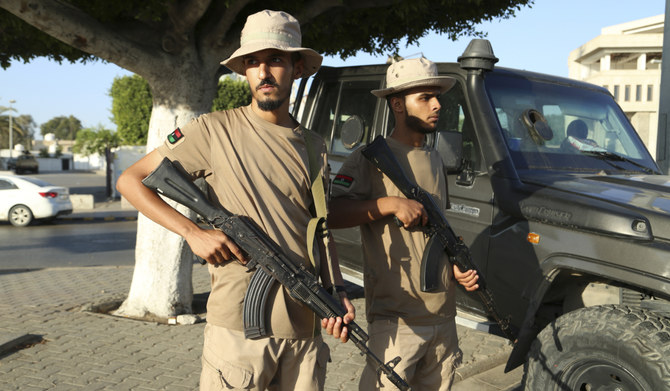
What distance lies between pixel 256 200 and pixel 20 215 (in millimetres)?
16362

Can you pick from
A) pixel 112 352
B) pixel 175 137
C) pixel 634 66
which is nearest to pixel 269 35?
pixel 175 137

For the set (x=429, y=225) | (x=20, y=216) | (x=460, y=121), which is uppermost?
(x=460, y=121)

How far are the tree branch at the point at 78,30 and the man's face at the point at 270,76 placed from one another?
3.84 metres

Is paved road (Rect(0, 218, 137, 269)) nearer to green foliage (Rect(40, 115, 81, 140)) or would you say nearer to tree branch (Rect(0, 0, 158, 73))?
tree branch (Rect(0, 0, 158, 73))

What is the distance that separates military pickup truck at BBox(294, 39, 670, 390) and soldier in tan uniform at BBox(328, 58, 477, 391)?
0.76m

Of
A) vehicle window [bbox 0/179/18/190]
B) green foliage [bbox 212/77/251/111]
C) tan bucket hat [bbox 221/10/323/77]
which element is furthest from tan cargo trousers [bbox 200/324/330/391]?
green foliage [bbox 212/77/251/111]

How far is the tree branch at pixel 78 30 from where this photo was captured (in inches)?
210

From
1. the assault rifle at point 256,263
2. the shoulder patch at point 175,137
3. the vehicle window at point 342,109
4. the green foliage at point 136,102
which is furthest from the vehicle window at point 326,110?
the green foliage at point 136,102

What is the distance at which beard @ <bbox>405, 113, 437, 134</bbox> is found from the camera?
2916mm

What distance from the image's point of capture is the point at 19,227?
16375 millimetres

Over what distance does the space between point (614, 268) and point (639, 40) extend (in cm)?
6010

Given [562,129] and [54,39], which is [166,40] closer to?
[54,39]

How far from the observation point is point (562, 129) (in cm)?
432

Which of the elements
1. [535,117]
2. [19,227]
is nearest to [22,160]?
[19,227]
